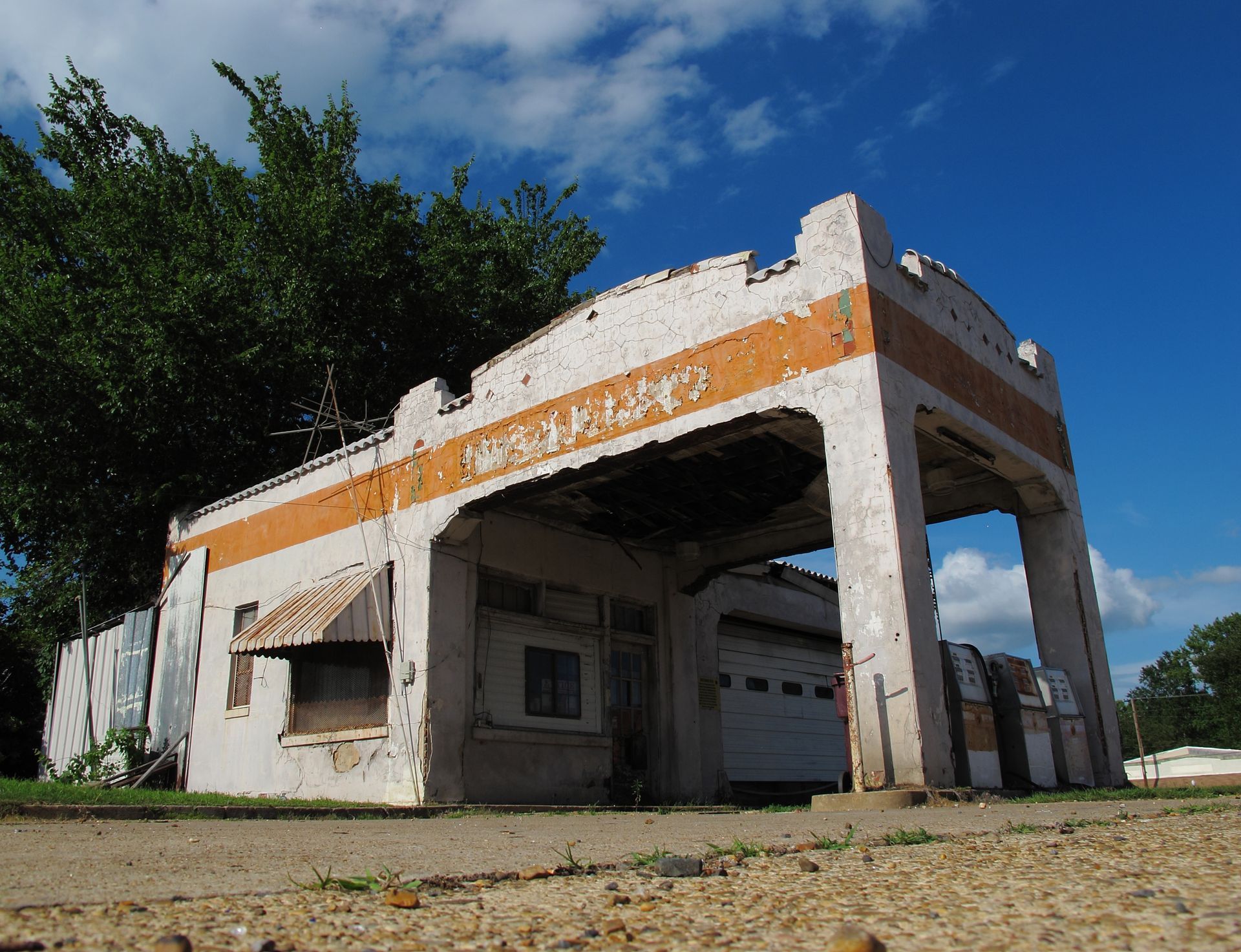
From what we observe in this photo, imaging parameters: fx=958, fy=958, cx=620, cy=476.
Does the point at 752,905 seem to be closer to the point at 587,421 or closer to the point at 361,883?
the point at 361,883

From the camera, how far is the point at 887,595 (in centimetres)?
822

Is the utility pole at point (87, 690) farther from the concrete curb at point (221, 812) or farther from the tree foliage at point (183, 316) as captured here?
the concrete curb at point (221, 812)

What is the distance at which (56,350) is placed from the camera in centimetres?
1708

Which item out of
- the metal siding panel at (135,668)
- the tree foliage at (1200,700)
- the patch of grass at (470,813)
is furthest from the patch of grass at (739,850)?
the tree foliage at (1200,700)

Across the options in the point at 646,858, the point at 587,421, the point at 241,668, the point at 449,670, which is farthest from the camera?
the point at 241,668

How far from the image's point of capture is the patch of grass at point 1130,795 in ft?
24.8

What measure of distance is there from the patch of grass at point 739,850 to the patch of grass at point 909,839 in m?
0.59

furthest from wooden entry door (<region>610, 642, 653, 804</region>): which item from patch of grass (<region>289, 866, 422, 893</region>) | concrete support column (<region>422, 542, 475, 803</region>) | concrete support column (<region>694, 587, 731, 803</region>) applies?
patch of grass (<region>289, 866, 422, 893</region>)

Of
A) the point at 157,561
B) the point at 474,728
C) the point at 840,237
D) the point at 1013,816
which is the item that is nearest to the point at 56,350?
the point at 157,561

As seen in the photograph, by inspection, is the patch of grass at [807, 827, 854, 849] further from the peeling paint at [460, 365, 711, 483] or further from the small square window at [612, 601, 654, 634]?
the small square window at [612, 601, 654, 634]

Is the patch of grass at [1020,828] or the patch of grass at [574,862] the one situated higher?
the patch of grass at [574,862]

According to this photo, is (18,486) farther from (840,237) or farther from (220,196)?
(840,237)

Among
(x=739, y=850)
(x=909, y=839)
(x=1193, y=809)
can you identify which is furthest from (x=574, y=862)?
(x=1193, y=809)

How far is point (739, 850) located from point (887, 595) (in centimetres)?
485
